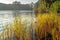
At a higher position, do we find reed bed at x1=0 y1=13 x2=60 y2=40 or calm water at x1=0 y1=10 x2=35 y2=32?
calm water at x1=0 y1=10 x2=35 y2=32

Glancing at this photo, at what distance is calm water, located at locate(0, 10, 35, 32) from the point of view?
5.39ft

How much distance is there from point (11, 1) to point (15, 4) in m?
0.06

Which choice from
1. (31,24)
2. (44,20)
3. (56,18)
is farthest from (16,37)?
(56,18)

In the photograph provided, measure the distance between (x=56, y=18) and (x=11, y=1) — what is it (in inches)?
21.7

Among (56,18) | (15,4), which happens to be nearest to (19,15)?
(15,4)

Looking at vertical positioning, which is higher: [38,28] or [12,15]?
[12,15]

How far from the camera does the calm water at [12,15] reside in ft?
5.39

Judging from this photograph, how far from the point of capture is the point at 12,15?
1.67 meters

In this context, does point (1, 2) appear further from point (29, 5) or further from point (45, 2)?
point (45, 2)

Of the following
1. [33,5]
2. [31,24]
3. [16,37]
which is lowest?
[16,37]

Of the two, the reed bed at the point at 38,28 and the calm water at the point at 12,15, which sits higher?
the calm water at the point at 12,15

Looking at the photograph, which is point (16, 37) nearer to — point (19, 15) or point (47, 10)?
point (19, 15)

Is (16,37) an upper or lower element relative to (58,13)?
lower

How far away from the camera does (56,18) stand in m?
1.71
